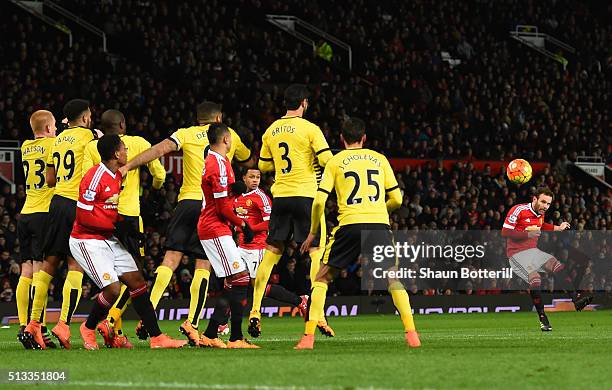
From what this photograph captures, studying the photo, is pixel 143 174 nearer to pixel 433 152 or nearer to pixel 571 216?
pixel 433 152

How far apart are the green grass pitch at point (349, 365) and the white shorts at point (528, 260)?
4.70m

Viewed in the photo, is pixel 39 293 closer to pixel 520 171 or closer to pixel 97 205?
pixel 97 205

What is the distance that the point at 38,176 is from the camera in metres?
13.4

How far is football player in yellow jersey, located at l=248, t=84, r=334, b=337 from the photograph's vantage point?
44.1ft

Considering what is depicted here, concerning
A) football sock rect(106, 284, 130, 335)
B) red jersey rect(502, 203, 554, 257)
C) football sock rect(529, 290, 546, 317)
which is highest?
red jersey rect(502, 203, 554, 257)

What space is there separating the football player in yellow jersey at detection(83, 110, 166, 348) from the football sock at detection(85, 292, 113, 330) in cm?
50

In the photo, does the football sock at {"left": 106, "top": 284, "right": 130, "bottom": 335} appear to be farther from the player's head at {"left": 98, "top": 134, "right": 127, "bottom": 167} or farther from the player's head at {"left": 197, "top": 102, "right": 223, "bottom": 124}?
the player's head at {"left": 197, "top": 102, "right": 223, "bottom": 124}

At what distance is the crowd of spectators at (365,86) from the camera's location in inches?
1052

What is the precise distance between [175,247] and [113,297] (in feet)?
5.06

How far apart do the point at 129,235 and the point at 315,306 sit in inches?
83.9

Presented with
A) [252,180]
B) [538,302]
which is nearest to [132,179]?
[252,180]

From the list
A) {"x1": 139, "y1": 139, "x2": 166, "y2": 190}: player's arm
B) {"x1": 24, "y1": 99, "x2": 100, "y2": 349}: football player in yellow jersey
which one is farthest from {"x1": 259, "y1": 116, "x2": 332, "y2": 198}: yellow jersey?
{"x1": 24, "y1": 99, "x2": 100, "y2": 349}: football player in yellow jersey

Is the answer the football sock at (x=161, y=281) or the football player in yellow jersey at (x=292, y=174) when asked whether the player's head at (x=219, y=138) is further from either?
the football sock at (x=161, y=281)

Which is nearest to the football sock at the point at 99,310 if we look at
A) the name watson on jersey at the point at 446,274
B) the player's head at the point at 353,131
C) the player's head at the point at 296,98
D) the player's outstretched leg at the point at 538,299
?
the player's head at the point at 353,131
